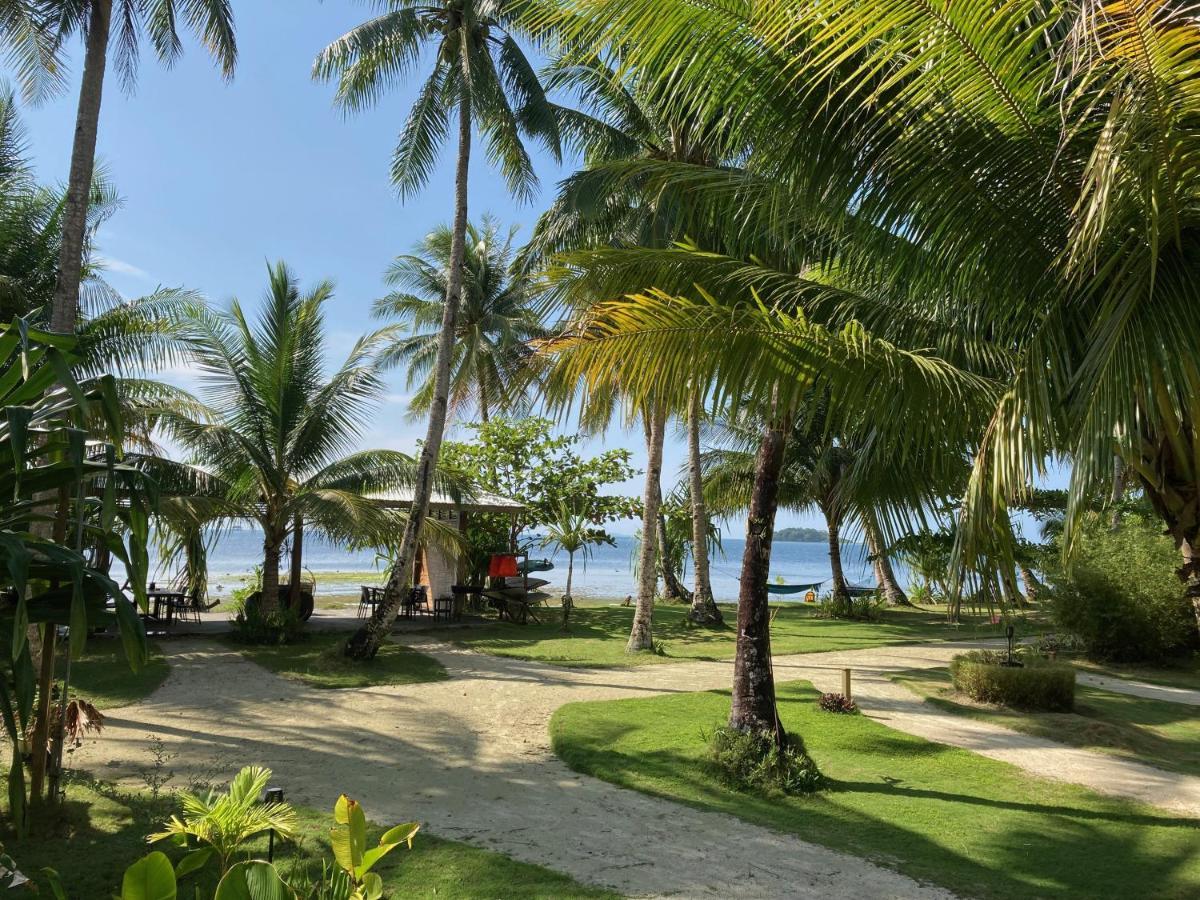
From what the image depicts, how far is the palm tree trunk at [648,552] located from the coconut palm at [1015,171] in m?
9.57

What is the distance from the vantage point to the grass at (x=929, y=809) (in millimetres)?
5266

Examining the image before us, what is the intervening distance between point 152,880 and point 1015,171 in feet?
15.6

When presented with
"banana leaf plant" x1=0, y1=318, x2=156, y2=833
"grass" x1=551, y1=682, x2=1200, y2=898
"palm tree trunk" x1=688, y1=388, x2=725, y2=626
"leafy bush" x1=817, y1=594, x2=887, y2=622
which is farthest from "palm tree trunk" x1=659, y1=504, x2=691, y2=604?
"banana leaf plant" x1=0, y1=318, x2=156, y2=833

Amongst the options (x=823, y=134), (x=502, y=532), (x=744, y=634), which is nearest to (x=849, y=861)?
(x=744, y=634)

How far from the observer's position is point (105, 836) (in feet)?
15.7

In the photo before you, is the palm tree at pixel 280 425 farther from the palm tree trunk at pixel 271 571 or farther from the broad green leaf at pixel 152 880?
the broad green leaf at pixel 152 880

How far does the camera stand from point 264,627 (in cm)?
1327

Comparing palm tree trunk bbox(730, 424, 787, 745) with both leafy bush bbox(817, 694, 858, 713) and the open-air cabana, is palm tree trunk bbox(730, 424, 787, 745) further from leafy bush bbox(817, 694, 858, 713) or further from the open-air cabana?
the open-air cabana

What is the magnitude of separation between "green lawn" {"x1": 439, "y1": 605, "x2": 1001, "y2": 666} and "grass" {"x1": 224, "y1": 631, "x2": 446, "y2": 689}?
190cm

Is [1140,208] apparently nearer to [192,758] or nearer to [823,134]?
[823,134]

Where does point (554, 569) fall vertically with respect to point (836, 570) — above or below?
below

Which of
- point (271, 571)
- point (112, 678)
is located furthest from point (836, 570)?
Answer: point (112, 678)

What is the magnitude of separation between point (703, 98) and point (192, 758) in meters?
6.73

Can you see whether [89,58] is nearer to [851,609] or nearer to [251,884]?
[251,884]
